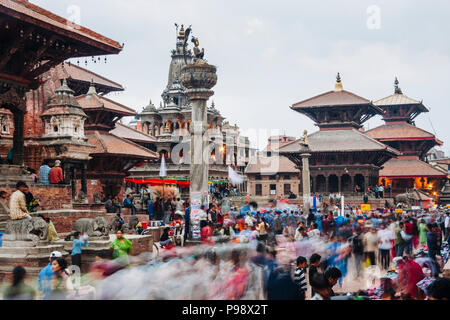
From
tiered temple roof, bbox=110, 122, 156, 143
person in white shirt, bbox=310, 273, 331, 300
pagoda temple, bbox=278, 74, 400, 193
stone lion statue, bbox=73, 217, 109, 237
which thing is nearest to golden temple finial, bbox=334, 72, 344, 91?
pagoda temple, bbox=278, 74, 400, 193

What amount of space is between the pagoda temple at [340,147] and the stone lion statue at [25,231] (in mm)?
37938

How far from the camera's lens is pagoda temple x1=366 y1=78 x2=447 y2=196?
2216 inches

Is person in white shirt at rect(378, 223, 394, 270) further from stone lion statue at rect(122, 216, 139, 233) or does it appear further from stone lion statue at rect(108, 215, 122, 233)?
stone lion statue at rect(122, 216, 139, 233)

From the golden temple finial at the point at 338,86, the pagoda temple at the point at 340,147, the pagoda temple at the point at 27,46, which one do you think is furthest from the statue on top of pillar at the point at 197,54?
the golden temple finial at the point at 338,86

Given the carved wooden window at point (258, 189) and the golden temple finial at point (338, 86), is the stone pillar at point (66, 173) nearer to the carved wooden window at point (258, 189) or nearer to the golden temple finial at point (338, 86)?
the golden temple finial at point (338, 86)

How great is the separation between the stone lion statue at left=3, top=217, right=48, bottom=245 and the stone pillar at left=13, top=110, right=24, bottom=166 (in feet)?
33.0

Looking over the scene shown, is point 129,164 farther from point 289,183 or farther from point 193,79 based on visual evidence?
point 289,183

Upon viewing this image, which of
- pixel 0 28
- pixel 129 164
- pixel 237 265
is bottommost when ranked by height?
pixel 237 265

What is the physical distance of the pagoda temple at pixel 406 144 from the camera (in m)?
56.3

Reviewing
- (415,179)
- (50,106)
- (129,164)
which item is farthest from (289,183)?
(50,106)

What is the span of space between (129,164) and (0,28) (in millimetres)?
19099

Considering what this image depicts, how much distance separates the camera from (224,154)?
71188 millimetres
